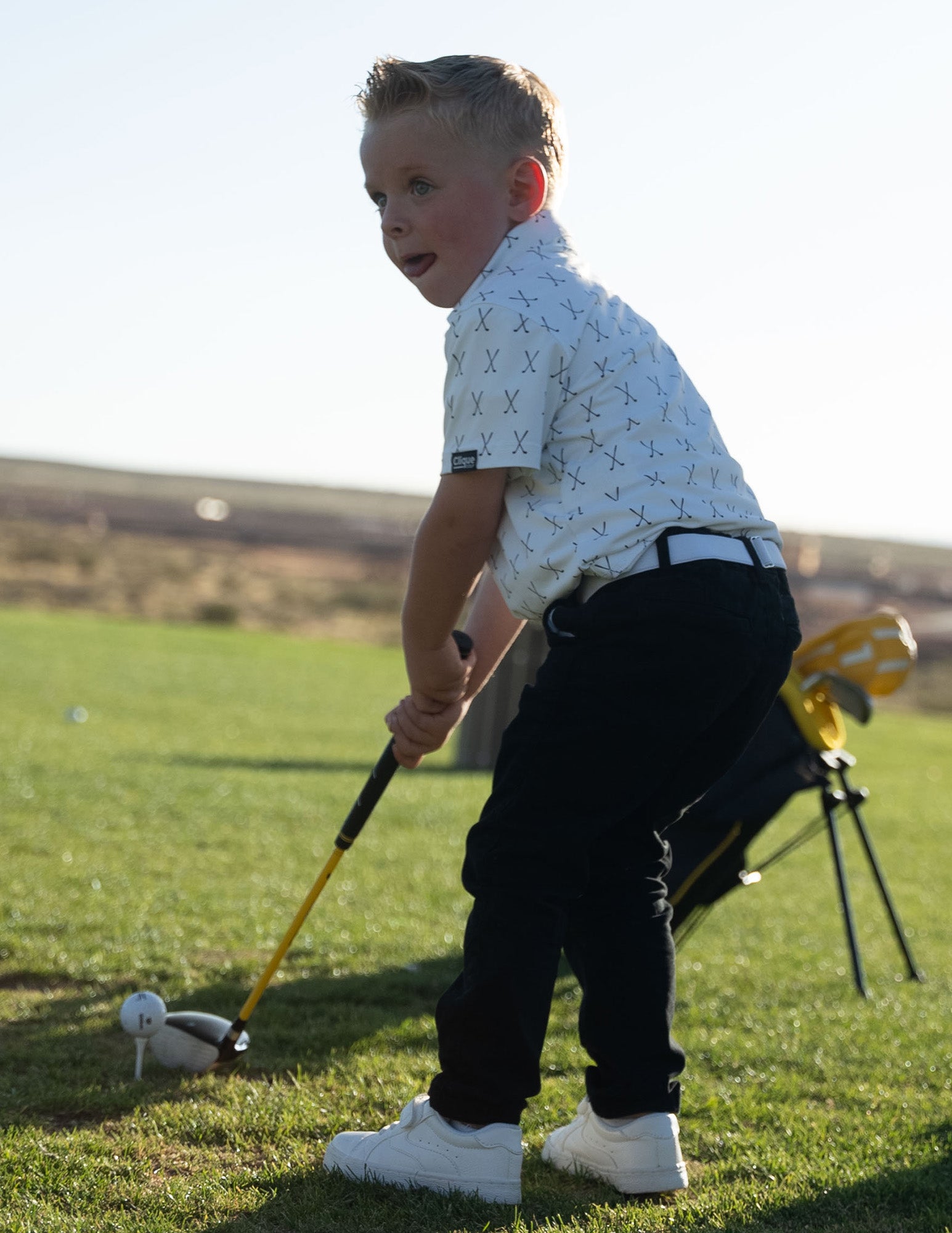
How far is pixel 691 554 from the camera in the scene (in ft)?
8.07

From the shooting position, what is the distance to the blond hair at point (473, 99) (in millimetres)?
2535

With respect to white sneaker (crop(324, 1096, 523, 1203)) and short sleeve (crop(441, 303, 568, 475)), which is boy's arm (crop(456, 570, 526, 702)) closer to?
short sleeve (crop(441, 303, 568, 475))

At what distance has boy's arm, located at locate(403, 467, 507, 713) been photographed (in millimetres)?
2445

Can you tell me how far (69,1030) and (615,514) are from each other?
6.86ft

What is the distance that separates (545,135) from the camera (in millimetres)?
2623

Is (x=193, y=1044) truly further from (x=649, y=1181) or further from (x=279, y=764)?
(x=279, y=764)

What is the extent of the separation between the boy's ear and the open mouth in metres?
0.17

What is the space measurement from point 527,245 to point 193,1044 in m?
1.96

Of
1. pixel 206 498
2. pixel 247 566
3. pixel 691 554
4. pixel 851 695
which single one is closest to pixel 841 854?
pixel 851 695

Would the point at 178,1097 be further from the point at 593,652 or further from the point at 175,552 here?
the point at 175,552

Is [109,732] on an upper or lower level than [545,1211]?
lower

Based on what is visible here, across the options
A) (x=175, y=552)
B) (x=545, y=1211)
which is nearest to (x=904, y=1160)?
(x=545, y=1211)

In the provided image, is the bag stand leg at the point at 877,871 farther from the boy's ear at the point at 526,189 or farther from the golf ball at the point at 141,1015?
the boy's ear at the point at 526,189

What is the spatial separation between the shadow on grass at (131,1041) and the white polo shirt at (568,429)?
1493 millimetres
